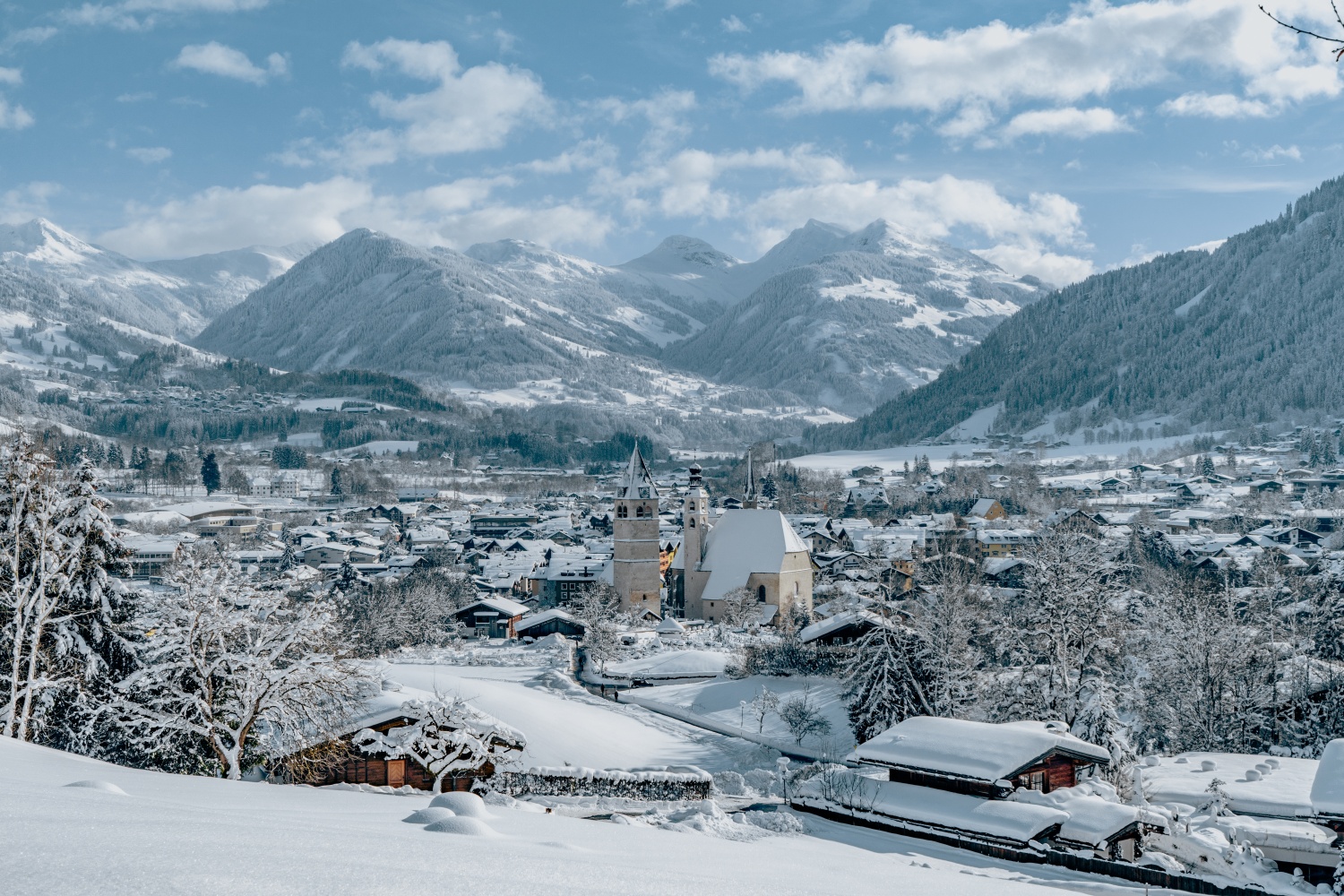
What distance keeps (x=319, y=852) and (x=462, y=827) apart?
1794 mm

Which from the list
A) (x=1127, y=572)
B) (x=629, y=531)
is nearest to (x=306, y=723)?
(x=629, y=531)

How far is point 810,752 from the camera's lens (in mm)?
31016

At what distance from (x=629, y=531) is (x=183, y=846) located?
56.3 meters

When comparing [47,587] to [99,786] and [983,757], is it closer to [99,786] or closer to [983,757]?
[99,786]

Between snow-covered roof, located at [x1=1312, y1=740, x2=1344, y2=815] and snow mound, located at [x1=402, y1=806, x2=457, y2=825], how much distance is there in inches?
596

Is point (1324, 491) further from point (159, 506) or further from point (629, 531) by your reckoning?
point (159, 506)

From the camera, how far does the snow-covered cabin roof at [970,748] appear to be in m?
18.5

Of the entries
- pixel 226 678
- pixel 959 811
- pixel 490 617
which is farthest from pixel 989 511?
pixel 226 678

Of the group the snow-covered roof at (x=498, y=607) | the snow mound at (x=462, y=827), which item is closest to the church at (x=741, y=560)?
the snow-covered roof at (x=498, y=607)

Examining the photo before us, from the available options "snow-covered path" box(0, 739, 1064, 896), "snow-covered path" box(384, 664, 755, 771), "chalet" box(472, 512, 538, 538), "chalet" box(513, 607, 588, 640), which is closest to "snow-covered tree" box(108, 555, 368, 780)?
"snow-covered path" box(0, 739, 1064, 896)

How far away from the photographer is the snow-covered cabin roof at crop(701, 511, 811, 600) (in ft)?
195

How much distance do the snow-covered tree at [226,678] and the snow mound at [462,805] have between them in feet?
25.5

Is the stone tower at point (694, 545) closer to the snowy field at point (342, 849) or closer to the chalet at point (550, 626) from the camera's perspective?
the chalet at point (550, 626)

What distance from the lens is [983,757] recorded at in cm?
1881
